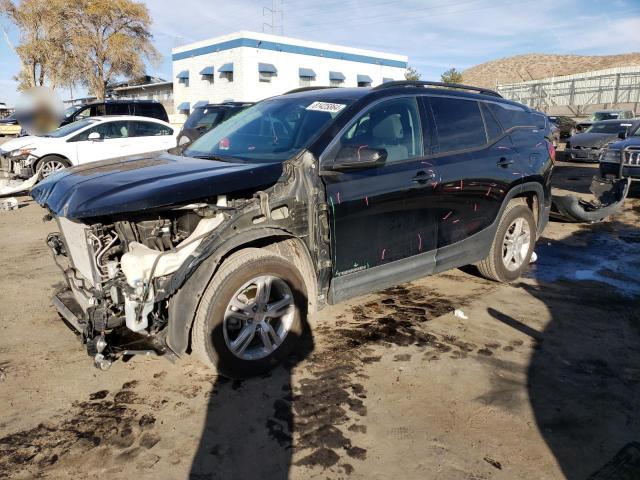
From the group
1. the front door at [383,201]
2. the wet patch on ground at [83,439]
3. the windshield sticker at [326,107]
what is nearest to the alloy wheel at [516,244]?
the front door at [383,201]

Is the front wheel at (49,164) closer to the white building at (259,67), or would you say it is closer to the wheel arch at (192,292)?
the wheel arch at (192,292)

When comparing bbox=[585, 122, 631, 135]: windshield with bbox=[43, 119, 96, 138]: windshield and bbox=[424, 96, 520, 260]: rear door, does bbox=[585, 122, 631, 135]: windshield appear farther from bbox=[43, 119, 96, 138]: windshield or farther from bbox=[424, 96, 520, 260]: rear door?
bbox=[43, 119, 96, 138]: windshield

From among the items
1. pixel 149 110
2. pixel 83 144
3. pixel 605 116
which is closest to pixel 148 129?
pixel 83 144

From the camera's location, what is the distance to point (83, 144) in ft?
36.9

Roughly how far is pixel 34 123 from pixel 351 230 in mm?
16024

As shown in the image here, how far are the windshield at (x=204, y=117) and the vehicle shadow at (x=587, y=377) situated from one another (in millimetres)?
9459

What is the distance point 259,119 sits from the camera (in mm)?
4406

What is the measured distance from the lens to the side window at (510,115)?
16.7 feet

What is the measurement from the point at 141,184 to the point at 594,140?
16.5 m

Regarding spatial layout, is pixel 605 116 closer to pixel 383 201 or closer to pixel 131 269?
pixel 383 201

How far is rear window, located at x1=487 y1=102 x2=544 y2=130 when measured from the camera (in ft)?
16.7

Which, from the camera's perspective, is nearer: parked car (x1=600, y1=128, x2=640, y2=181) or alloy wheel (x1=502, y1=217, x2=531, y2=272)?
alloy wheel (x1=502, y1=217, x2=531, y2=272)

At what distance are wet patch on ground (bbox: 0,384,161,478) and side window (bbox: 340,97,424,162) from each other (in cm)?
233

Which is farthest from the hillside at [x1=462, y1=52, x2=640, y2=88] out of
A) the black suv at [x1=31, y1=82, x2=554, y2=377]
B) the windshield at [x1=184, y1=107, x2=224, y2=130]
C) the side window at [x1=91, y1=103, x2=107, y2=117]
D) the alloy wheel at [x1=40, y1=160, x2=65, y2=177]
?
the black suv at [x1=31, y1=82, x2=554, y2=377]
